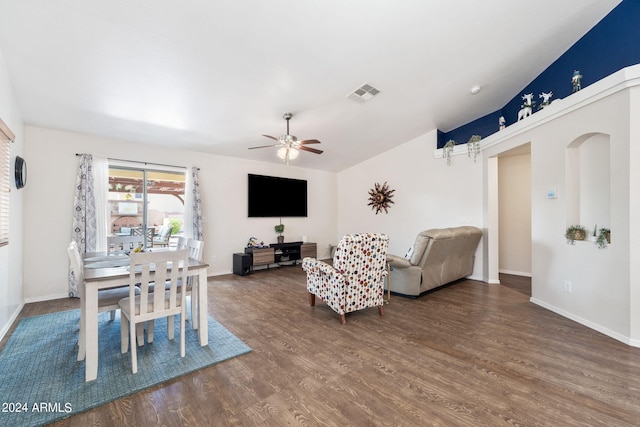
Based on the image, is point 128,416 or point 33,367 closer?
point 128,416

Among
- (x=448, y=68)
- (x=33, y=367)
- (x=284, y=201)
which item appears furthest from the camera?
(x=284, y=201)

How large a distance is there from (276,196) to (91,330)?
4777 millimetres

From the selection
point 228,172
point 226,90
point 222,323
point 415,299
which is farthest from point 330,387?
point 228,172

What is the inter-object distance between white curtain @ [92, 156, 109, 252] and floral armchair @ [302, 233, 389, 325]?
3.68 m

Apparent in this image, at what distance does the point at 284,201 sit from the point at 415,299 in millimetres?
3976

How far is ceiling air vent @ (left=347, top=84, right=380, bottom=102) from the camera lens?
12.4 ft

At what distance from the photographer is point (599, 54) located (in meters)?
3.27

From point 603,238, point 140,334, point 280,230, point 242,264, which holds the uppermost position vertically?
point 603,238

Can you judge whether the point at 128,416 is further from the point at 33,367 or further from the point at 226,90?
the point at 226,90

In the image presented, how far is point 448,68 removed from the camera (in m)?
3.62

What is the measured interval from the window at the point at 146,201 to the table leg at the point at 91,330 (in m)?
3.10

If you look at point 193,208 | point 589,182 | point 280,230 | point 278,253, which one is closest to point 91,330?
point 193,208

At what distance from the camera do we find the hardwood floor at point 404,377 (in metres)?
1.61

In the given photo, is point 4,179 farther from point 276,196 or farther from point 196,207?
point 276,196
